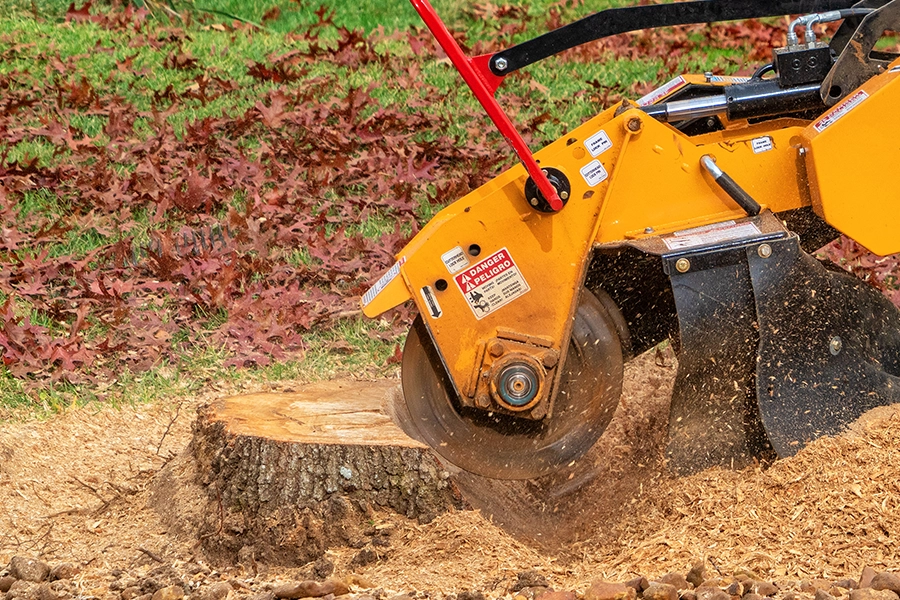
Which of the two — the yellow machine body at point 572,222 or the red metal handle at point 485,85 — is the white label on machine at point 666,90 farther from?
the red metal handle at point 485,85

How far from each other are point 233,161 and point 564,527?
3.56m

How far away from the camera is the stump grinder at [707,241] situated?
3.35 m

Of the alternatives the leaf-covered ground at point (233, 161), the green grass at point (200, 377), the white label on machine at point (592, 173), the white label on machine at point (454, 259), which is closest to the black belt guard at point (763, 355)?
the white label on machine at point (592, 173)

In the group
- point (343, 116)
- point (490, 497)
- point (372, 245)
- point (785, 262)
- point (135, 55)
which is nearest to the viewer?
point (785, 262)

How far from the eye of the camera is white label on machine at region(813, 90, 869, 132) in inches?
131

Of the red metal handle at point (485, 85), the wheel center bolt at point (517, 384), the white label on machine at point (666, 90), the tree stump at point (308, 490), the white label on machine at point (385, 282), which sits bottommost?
the tree stump at point (308, 490)

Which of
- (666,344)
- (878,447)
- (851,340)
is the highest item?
(851,340)

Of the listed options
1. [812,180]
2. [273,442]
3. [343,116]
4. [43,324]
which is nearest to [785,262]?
[812,180]

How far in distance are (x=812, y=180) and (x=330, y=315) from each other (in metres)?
2.50

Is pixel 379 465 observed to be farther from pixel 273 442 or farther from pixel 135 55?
pixel 135 55

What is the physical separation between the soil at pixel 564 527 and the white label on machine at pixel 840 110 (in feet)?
3.01

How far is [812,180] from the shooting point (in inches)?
133

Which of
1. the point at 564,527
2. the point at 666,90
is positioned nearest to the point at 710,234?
the point at 666,90

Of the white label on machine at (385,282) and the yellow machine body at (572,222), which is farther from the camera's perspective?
the white label on machine at (385,282)
